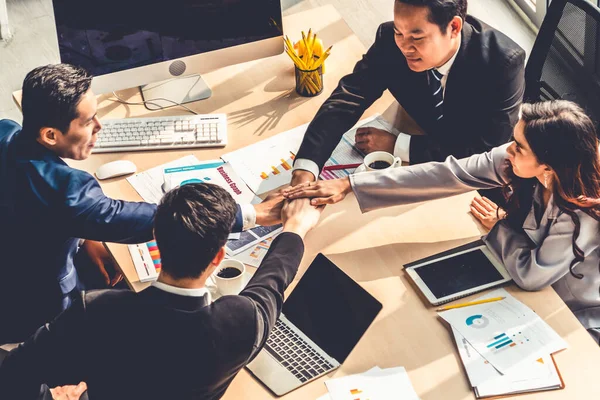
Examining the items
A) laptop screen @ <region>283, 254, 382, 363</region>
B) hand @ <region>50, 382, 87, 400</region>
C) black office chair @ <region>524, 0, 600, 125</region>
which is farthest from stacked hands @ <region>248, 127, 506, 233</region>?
hand @ <region>50, 382, 87, 400</region>

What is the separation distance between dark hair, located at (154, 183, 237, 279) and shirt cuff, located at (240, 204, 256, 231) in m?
0.50

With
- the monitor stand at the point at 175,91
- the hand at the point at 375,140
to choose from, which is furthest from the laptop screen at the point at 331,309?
the monitor stand at the point at 175,91

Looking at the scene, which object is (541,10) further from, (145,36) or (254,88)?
(145,36)

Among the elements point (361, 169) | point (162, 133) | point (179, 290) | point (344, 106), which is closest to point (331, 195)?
point (361, 169)

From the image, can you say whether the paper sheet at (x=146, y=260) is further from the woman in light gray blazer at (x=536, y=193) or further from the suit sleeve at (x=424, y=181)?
the suit sleeve at (x=424, y=181)

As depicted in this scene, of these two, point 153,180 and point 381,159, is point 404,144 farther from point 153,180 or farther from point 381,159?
point 153,180

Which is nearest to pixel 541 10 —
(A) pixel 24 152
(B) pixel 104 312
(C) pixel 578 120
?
(C) pixel 578 120

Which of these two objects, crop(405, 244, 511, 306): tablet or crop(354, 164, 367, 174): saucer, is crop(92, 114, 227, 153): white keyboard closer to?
crop(354, 164, 367, 174): saucer

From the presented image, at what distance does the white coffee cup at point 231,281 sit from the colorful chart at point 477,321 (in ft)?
1.95

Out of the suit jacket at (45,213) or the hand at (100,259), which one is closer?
the suit jacket at (45,213)

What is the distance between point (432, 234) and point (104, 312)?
1003 millimetres

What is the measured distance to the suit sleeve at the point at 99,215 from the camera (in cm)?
211

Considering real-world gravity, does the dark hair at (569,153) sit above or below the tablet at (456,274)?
above

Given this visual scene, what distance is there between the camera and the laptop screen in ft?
6.40
